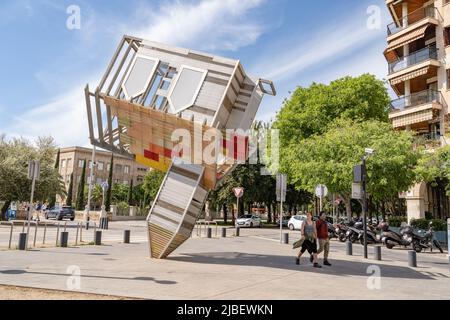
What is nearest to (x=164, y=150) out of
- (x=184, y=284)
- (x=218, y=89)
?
(x=218, y=89)

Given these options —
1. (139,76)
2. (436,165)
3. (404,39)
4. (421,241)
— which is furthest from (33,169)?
(404,39)

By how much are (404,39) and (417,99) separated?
192 inches

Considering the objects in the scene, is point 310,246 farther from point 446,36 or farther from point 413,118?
point 446,36

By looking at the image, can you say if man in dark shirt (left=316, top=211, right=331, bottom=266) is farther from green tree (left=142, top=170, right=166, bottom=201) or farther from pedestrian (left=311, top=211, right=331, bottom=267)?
green tree (left=142, top=170, right=166, bottom=201)

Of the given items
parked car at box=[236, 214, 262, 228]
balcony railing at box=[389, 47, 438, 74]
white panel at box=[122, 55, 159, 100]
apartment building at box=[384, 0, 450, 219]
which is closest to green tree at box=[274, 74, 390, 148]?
apartment building at box=[384, 0, 450, 219]

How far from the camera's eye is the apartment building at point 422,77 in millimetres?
28125

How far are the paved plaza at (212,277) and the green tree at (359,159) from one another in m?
10.6

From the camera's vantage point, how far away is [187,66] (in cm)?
1184

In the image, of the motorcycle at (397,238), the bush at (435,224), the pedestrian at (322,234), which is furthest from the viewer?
the bush at (435,224)

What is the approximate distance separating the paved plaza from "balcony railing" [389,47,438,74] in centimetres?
2067

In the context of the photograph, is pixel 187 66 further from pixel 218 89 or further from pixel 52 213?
Answer: pixel 52 213

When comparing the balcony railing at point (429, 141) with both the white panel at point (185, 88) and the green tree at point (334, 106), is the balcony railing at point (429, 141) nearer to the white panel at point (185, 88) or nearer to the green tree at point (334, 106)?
the green tree at point (334, 106)

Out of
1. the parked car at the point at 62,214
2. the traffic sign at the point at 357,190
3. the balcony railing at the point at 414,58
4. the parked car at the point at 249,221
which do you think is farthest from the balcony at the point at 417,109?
the parked car at the point at 62,214

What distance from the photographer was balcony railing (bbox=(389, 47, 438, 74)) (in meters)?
28.8
